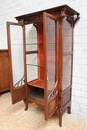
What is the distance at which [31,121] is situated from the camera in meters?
2.00

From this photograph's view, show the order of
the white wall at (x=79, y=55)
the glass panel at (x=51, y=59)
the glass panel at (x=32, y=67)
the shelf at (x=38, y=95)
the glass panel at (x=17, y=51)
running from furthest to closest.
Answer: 1. the glass panel at (x=17, y=51)
2. the glass panel at (x=32, y=67)
3. the shelf at (x=38, y=95)
4. the white wall at (x=79, y=55)
5. the glass panel at (x=51, y=59)

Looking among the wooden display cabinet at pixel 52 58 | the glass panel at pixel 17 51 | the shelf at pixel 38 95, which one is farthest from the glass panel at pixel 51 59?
the glass panel at pixel 17 51

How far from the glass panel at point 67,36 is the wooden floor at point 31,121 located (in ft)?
3.88

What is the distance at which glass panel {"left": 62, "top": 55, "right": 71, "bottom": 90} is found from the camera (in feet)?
6.10

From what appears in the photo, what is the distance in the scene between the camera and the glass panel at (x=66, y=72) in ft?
6.10

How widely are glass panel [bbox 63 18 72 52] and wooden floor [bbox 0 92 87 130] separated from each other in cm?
118

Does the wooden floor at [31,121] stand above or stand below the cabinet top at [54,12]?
below

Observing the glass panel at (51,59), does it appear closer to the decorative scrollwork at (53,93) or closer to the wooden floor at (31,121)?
the decorative scrollwork at (53,93)

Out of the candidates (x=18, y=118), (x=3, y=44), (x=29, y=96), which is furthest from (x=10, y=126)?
(x=3, y=44)

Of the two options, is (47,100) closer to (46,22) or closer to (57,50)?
(57,50)

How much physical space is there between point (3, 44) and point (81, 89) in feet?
7.55

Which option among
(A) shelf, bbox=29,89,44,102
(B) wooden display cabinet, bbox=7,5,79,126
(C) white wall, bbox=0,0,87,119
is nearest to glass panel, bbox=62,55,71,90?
(B) wooden display cabinet, bbox=7,5,79,126

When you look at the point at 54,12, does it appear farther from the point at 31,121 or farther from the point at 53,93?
the point at 31,121

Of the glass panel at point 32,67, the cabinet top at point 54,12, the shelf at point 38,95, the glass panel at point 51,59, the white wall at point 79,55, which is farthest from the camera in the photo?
the glass panel at point 32,67
